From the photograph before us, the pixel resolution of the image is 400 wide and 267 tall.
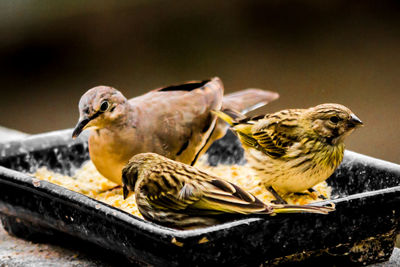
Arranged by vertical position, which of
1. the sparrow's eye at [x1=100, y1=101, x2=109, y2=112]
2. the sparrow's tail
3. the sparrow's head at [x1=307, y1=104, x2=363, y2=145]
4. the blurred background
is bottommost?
the blurred background

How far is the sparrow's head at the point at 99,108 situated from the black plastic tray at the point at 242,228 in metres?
0.44

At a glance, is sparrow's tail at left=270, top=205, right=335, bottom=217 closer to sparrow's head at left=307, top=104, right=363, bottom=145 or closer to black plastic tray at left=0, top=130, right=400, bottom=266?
black plastic tray at left=0, top=130, right=400, bottom=266

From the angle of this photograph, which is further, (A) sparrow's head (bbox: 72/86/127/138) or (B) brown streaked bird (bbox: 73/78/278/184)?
(B) brown streaked bird (bbox: 73/78/278/184)

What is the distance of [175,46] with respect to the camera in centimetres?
1502

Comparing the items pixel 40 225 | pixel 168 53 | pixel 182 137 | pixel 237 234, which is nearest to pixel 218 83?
pixel 182 137

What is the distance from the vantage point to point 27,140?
4.80 m

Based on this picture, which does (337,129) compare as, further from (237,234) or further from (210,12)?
(210,12)

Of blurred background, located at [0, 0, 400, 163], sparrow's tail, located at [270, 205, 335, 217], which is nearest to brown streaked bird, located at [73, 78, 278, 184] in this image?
sparrow's tail, located at [270, 205, 335, 217]

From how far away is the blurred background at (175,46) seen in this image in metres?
12.7

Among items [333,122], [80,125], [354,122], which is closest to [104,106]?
[80,125]

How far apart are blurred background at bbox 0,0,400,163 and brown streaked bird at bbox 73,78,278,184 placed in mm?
6815

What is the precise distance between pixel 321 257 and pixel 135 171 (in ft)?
3.29

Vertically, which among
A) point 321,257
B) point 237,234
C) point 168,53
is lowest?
point 168,53

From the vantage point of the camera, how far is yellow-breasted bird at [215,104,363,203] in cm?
386
